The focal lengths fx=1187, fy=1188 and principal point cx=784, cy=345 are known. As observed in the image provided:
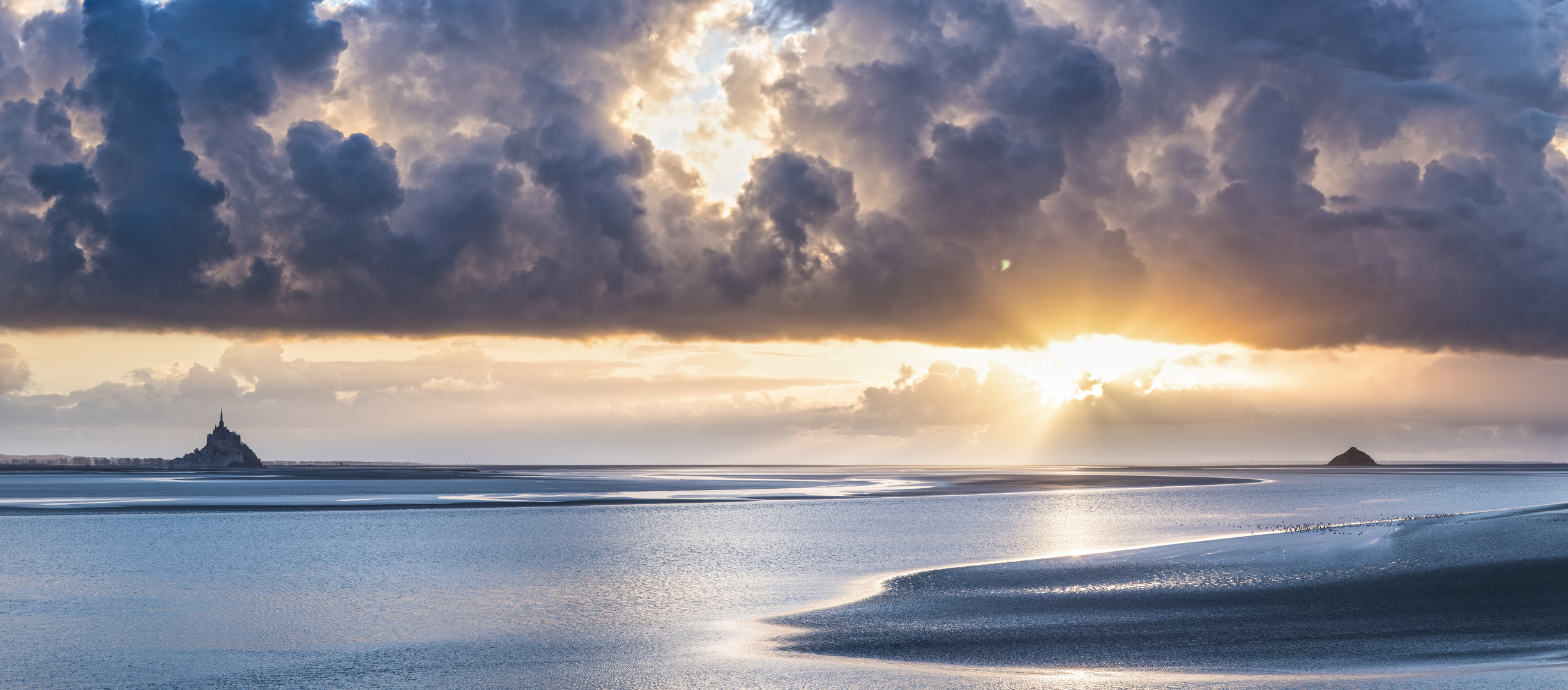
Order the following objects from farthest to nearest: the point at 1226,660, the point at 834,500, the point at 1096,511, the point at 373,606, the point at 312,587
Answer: the point at 834,500 < the point at 1096,511 < the point at 312,587 < the point at 373,606 < the point at 1226,660

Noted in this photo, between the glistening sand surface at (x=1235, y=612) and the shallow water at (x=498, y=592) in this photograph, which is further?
the glistening sand surface at (x=1235, y=612)

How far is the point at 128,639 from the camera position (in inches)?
1268

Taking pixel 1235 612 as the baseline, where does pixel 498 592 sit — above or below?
below

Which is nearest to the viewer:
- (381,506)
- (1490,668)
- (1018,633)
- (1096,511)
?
(1490,668)

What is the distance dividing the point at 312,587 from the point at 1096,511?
68833 millimetres

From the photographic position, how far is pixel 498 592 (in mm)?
42719

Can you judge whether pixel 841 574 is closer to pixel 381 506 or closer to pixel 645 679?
pixel 645 679

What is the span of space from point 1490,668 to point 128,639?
33149mm

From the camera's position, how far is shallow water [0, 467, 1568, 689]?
1025 inches

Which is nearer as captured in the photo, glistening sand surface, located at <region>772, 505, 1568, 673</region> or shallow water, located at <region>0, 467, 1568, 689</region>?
shallow water, located at <region>0, 467, 1568, 689</region>

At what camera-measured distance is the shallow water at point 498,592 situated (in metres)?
26.0

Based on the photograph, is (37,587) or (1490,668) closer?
(1490,668)

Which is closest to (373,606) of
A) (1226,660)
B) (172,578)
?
(172,578)

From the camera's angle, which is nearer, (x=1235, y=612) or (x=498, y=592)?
(x=1235, y=612)
